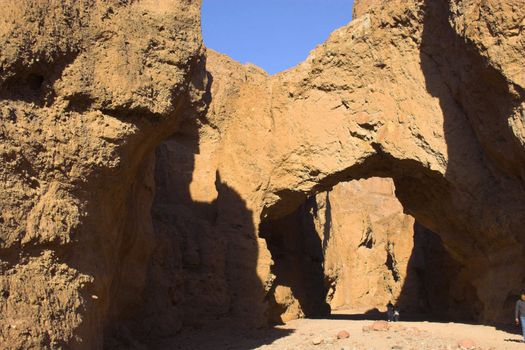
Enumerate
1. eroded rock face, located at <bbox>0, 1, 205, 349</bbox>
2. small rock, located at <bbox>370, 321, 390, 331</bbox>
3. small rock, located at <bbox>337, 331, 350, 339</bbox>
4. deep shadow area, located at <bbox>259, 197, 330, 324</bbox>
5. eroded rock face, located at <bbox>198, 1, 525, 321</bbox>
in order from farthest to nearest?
deep shadow area, located at <bbox>259, 197, 330, 324</bbox>, eroded rock face, located at <bbox>198, 1, 525, 321</bbox>, small rock, located at <bbox>370, 321, 390, 331</bbox>, small rock, located at <bbox>337, 331, 350, 339</bbox>, eroded rock face, located at <bbox>0, 1, 205, 349</bbox>

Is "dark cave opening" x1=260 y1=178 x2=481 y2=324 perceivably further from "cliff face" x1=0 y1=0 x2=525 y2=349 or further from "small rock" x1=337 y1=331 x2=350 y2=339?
"small rock" x1=337 y1=331 x2=350 y2=339

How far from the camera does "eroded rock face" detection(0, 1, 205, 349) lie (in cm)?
500

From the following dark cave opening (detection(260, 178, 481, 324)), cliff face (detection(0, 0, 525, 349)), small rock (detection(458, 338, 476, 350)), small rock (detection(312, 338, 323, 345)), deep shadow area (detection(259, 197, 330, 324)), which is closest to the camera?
cliff face (detection(0, 0, 525, 349))

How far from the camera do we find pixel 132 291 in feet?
25.8

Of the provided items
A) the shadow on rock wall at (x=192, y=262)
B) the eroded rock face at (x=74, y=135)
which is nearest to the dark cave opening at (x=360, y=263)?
the shadow on rock wall at (x=192, y=262)

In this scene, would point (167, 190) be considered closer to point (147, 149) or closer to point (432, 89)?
point (147, 149)

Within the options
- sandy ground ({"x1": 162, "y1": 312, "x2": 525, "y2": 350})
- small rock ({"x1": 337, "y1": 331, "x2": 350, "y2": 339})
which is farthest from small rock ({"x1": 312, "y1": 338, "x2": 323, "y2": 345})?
small rock ({"x1": 337, "y1": 331, "x2": 350, "y2": 339})

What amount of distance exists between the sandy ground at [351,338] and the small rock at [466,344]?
0.18ft

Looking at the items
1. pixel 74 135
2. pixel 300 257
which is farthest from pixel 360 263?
pixel 74 135

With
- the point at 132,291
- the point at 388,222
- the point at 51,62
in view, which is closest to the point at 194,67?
the point at 51,62

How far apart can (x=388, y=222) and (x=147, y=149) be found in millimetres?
15362

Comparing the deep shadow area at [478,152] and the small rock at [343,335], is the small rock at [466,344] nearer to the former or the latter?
the small rock at [343,335]

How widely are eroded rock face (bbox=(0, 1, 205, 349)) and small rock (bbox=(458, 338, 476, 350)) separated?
4146mm

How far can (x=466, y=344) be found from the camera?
7.40 meters
